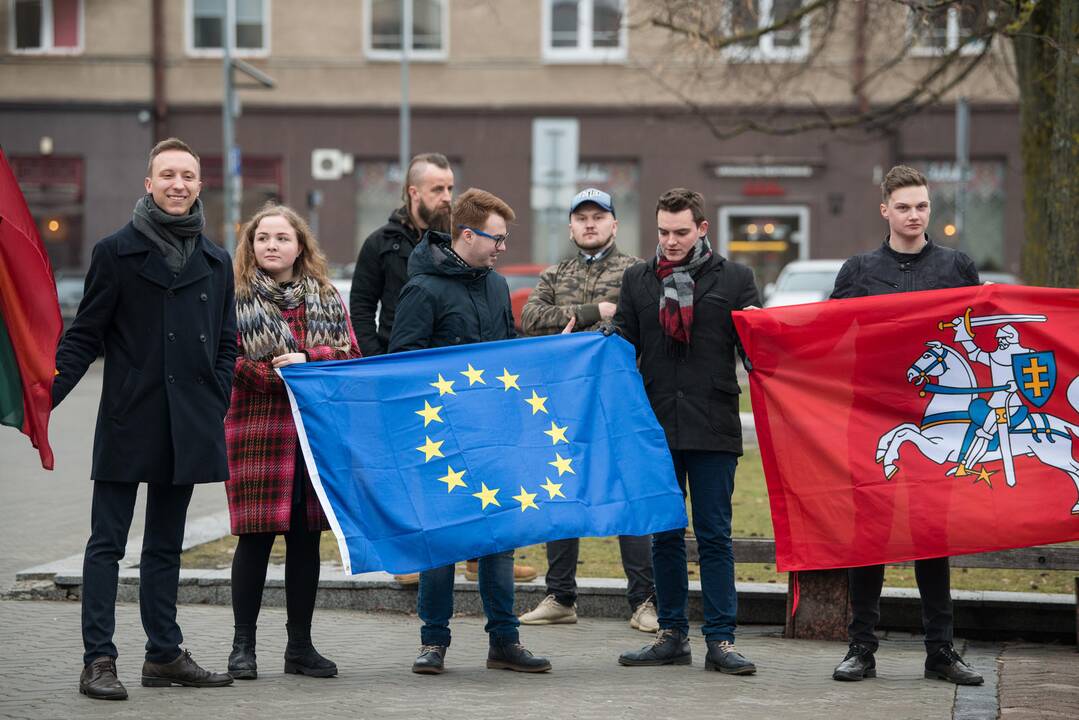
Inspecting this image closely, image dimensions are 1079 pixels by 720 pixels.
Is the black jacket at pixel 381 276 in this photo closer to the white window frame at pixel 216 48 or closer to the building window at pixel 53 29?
the white window frame at pixel 216 48

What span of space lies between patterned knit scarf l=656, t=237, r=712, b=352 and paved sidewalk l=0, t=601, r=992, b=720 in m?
1.51

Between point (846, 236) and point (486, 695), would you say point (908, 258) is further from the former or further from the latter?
point (846, 236)

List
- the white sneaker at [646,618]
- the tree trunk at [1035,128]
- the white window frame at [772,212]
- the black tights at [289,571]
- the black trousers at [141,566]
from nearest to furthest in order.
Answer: the black trousers at [141,566] < the black tights at [289,571] < the white sneaker at [646,618] < the tree trunk at [1035,128] < the white window frame at [772,212]

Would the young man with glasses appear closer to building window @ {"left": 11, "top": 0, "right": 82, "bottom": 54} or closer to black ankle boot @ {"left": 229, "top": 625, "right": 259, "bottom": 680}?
black ankle boot @ {"left": 229, "top": 625, "right": 259, "bottom": 680}

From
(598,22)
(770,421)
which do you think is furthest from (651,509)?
(598,22)

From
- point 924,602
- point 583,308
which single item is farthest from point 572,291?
point 924,602

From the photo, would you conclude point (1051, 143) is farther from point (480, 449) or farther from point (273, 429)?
point (273, 429)

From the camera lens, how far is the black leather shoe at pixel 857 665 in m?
6.87

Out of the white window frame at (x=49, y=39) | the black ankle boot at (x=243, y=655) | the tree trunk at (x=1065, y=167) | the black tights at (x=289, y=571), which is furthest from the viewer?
the white window frame at (x=49, y=39)

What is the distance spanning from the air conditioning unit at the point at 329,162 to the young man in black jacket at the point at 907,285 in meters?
27.3

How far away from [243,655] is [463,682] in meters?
0.94

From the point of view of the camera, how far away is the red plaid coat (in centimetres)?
672

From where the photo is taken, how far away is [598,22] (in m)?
33.0

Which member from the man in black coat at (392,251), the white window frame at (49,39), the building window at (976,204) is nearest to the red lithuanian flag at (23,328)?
the man in black coat at (392,251)
